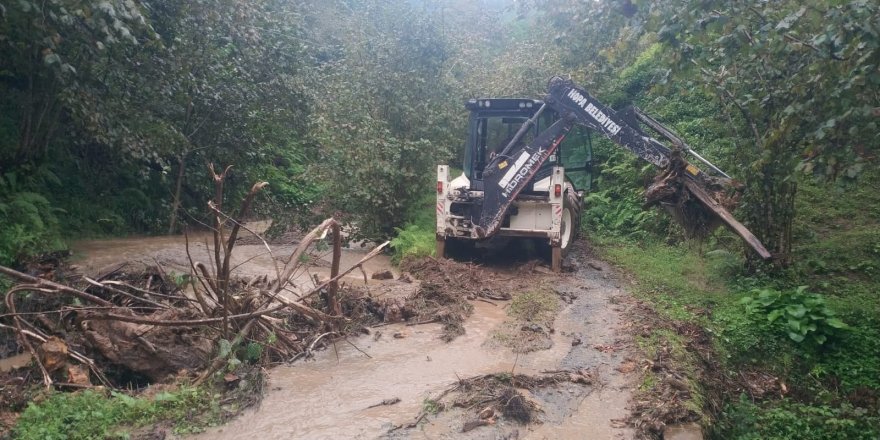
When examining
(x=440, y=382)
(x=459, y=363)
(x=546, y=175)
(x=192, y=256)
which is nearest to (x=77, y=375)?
(x=440, y=382)

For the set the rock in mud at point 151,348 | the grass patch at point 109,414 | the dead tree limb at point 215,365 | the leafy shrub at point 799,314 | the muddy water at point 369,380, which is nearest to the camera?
the grass patch at point 109,414

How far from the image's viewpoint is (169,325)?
237 inches

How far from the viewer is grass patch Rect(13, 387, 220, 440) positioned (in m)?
4.91

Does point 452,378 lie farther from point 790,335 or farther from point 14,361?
point 14,361

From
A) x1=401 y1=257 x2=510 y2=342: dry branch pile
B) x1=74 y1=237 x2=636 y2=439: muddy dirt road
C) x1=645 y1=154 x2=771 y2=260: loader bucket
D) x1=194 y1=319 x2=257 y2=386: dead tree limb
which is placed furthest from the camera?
x1=645 y1=154 x2=771 y2=260: loader bucket

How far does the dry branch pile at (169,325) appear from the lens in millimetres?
5871

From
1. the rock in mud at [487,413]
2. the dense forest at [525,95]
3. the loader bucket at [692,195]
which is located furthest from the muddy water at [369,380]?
the loader bucket at [692,195]

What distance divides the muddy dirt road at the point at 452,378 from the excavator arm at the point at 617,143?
4.87ft

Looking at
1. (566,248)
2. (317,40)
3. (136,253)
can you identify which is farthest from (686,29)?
(317,40)

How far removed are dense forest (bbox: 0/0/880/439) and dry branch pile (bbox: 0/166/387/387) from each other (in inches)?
121

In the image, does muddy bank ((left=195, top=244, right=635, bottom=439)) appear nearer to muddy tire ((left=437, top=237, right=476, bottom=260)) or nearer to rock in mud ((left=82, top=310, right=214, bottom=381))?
rock in mud ((left=82, top=310, right=214, bottom=381))

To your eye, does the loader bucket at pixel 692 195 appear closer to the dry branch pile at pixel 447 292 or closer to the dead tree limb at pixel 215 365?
the dry branch pile at pixel 447 292

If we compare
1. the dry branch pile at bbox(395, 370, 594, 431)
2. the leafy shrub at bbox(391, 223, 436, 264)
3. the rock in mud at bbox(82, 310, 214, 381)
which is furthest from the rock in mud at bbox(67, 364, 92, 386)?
the leafy shrub at bbox(391, 223, 436, 264)

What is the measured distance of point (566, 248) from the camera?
1199 cm
